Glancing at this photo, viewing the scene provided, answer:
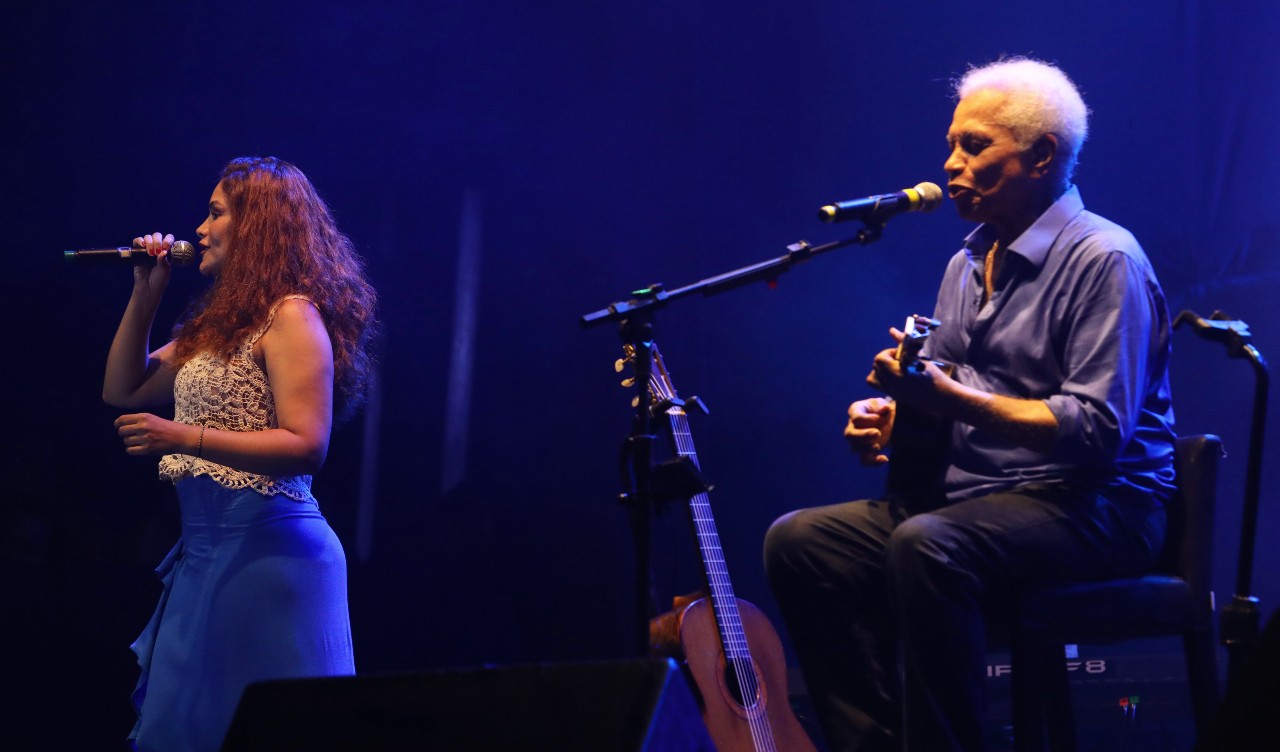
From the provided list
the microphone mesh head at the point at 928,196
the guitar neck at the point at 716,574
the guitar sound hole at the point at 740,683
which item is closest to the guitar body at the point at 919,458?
the microphone mesh head at the point at 928,196

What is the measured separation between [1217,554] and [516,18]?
3.20m

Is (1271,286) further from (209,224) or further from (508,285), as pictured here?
(209,224)

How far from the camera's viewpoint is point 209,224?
118 inches

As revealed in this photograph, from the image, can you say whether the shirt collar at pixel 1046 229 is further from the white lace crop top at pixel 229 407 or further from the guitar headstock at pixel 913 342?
the white lace crop top at pixel 229 407

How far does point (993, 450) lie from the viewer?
8.02 feet

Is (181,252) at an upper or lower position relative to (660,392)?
upper

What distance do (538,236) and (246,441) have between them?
1590 millimetres

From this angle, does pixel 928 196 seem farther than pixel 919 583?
Yes

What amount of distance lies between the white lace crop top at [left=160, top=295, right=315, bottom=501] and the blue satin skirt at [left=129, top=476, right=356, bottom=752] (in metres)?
0.03

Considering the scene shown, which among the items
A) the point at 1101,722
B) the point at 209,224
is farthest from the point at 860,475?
the point at 209,224

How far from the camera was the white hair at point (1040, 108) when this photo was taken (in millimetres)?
2598

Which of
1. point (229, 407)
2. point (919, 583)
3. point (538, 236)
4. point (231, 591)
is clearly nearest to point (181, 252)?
point (229, 407)

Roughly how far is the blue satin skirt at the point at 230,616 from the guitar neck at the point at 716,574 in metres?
0.99

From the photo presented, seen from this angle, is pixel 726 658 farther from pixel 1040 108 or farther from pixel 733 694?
pixel 1040 108
